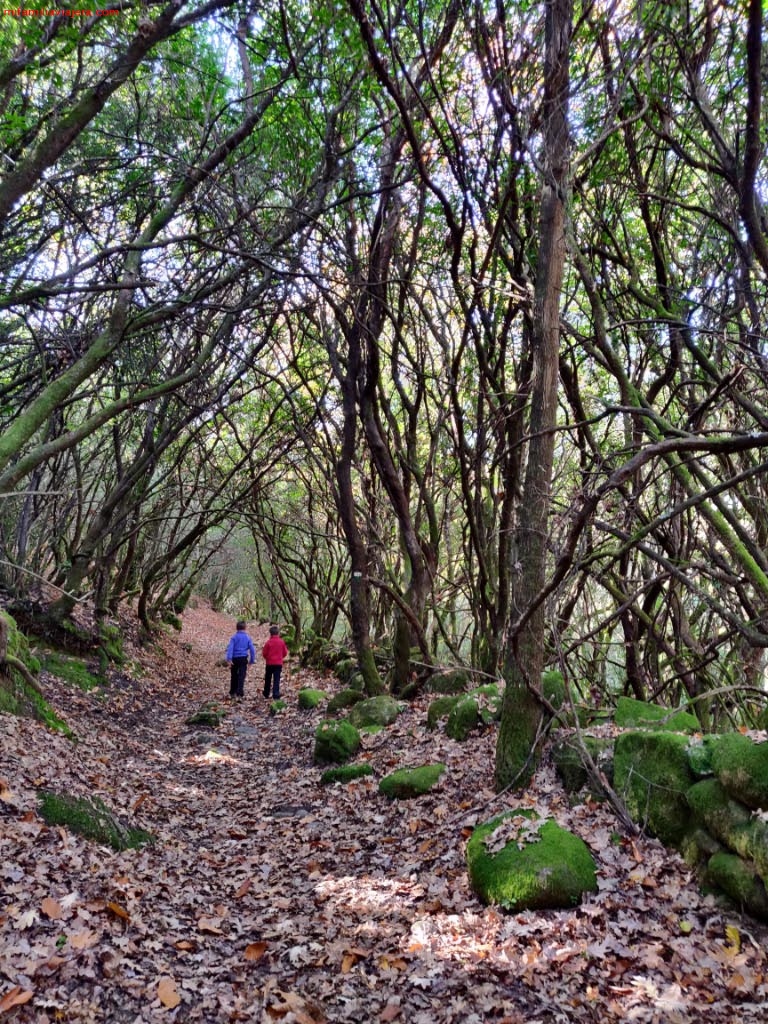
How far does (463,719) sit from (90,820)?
4502mm

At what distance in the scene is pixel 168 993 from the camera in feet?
12.6

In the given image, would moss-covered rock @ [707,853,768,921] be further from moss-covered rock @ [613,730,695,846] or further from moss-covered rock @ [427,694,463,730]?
moss-covered rock @ [427,694,463,730]

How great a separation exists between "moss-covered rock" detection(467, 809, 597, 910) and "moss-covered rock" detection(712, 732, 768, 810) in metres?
1.15

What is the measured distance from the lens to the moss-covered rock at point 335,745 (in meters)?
9.18

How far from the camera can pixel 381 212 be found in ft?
33.0

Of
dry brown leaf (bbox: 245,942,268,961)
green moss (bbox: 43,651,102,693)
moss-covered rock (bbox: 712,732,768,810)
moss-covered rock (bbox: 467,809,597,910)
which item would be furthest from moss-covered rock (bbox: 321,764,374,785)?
green moss (bbox: 43,651,102,693)

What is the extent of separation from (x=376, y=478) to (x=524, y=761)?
11659 mm

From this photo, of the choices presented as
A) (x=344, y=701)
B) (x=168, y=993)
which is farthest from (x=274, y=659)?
(x=168, y=993)

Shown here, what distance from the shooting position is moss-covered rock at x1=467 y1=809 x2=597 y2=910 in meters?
4.57

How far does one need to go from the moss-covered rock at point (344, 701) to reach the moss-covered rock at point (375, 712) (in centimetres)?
118

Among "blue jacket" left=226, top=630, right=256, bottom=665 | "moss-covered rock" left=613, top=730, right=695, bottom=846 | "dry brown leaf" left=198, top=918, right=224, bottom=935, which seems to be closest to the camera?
"dry brown leaf" left=198, top=918, right=224, bottom=935

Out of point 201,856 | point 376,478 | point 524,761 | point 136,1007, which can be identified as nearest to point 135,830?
point 201,856

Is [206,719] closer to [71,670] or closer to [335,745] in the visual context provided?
[71,670]

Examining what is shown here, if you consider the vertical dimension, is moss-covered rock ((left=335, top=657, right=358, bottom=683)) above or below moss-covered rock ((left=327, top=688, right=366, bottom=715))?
above
